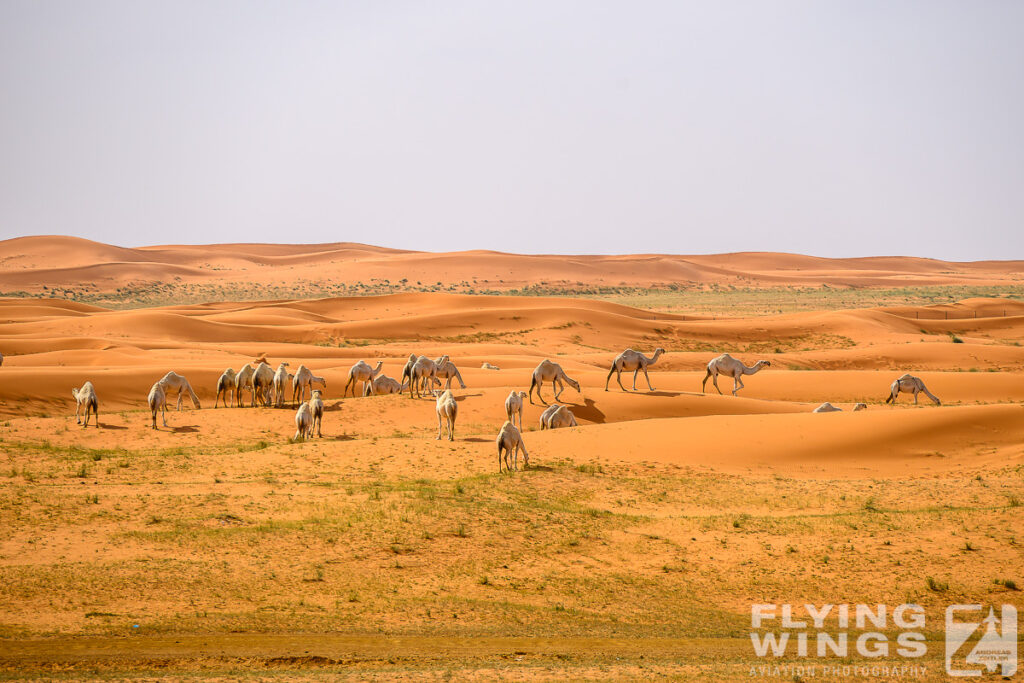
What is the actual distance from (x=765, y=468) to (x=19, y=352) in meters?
32.5

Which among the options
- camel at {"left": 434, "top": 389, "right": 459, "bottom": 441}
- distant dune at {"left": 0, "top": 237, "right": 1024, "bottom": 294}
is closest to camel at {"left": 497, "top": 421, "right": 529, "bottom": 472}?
camel at {"left": 434, "top": 389, "right": 459, "bottom": 441}

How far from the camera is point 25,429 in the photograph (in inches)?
796

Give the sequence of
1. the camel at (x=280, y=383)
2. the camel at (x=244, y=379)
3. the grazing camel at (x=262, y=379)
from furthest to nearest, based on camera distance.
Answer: the camel at (x=244, y=379) → the grazing camel at (x=262, y=379) → the camel at (x=280, y=383)

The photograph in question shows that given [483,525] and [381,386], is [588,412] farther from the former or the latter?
[483,525]

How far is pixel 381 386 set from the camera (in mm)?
28297

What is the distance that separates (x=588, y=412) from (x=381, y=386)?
7379 millimetres

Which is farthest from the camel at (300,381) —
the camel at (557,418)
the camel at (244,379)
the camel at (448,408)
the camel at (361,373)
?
the camel at (557,418)

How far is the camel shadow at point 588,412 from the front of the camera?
24.1 meters

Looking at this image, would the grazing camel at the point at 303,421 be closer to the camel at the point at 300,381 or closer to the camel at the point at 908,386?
the camel at the point at 300,381

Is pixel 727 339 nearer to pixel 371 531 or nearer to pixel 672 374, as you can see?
pixel 672 374

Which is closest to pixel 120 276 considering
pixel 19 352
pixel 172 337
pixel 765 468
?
pixel 172 337

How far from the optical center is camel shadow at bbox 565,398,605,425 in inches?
950

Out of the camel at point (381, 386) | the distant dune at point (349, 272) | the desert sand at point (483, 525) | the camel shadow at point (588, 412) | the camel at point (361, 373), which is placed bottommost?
the desert sand at point (483, 525)

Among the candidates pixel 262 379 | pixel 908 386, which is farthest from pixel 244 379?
pixel 908 386
